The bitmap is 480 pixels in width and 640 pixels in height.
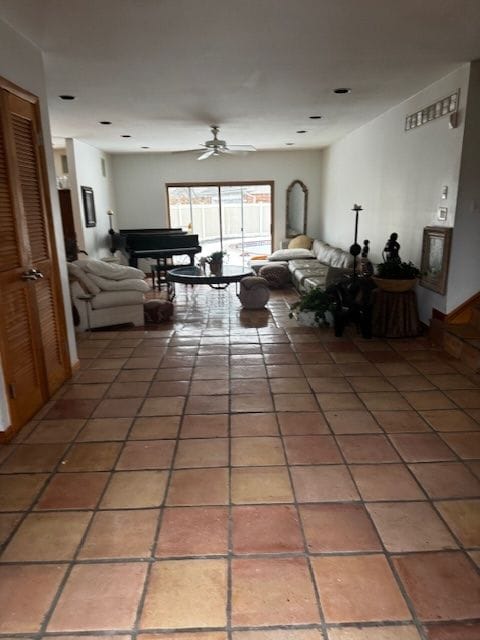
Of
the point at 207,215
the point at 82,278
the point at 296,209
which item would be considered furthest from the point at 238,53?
the point at 207,215

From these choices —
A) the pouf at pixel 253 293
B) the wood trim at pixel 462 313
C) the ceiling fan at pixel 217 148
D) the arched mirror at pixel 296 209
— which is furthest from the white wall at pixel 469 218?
the arched mirror at pixel 296 209

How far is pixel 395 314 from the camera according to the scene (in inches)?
162

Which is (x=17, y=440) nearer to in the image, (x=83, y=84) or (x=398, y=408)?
(x=398, y=408)

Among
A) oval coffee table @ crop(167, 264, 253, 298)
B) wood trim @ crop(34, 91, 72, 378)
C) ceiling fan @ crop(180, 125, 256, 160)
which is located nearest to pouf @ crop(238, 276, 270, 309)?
oval coffee table @ crop(167, 264, 253, 298)

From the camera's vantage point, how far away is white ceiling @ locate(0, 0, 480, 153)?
2.38 meters

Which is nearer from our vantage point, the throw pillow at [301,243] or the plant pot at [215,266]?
the plant pot at [215,266]

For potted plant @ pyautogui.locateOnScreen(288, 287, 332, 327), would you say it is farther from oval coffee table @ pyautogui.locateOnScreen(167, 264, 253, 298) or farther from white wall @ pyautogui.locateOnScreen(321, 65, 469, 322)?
oval coffee table @ pyautogui.locateOnScreen(167, 264, 253, 298)

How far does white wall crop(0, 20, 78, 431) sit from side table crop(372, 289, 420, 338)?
2816 millimetres

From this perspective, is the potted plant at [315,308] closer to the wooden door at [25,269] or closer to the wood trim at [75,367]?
the wood trim at [75,367]

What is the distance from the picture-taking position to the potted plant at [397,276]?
4.08 meters

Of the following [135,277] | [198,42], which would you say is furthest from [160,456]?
[135,277]

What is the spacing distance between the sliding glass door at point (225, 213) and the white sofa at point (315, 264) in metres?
1.37

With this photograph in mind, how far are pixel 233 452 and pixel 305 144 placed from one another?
6643 mm

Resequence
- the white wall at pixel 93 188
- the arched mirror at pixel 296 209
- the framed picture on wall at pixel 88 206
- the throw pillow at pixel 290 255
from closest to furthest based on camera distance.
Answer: the white wall at pixel 93 188 < the framed picture on wall at pixel 88 206 < the throw pillow at pixel 290 255 < the arched mirror at pixel 296 209
